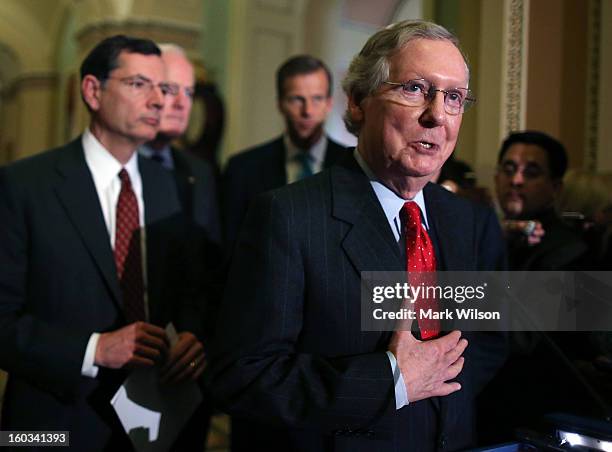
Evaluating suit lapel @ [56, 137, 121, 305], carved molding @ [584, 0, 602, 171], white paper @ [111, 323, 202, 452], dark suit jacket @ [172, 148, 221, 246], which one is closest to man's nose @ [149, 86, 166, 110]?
suit lapel @ [56, 137, 121, 305]

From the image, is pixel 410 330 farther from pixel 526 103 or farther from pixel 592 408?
pixel 526 103

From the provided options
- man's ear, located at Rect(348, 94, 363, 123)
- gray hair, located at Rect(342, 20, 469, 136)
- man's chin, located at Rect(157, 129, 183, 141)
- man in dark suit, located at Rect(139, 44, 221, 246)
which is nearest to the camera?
gray hair, located at Rect(342, 20, 469, 136)

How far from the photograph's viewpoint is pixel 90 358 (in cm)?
175

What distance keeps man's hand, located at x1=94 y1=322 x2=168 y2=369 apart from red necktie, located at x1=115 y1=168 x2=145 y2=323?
114mm

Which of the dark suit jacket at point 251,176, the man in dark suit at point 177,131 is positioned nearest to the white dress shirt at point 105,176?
the man in dark suit at point 177,131

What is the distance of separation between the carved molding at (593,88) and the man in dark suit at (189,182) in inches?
55.3

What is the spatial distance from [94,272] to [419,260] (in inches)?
38.0

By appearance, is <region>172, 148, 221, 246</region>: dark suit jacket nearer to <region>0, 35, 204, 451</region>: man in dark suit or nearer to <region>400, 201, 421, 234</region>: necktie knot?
<region>0, 35, 204, 451</region>: man in dark suit

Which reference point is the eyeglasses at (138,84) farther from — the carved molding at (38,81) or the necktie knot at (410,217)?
the carved molding at (38,81)

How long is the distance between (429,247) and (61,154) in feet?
3.85

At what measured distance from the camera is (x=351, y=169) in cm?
144

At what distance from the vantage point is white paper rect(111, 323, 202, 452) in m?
1.78

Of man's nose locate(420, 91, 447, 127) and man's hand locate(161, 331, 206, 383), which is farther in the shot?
man's hand locate(161, 331, 206, 383)

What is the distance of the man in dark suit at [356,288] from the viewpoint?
124 cm
